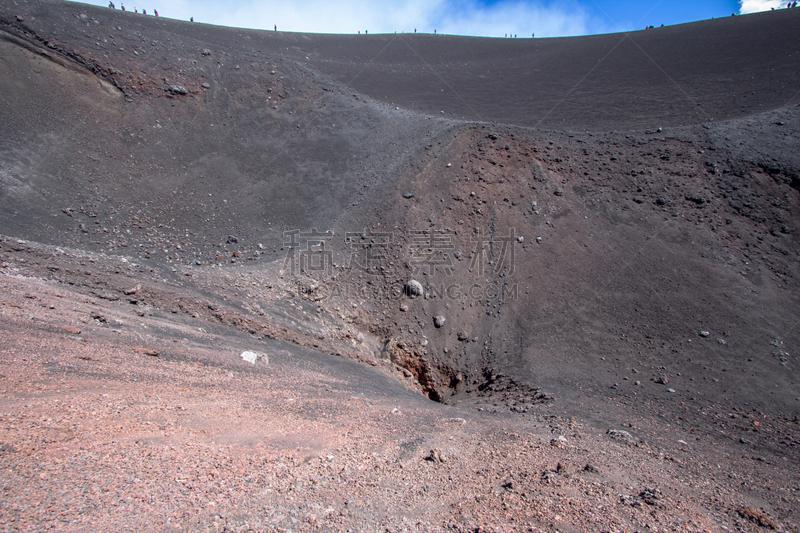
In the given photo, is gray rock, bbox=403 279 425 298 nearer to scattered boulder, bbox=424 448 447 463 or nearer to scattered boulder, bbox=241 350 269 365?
scattered boulder, bbox=241 350 269 365

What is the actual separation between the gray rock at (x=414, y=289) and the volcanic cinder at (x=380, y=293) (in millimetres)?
78

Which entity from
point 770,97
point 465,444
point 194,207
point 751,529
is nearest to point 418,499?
point 465,444

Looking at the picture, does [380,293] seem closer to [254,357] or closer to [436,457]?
[254,357]

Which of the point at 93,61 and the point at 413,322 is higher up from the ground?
the point at 93,61

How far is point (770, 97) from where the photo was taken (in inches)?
631

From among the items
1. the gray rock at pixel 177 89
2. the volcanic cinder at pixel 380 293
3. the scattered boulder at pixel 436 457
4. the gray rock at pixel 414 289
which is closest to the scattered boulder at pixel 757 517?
the volcanic cinder at pixel 380 293

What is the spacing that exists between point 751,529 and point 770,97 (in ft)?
64.1

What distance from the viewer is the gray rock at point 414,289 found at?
412 inches

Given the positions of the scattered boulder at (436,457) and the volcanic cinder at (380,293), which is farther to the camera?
the scattered boulder at (436,457)

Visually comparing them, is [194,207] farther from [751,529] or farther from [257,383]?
[751,529]

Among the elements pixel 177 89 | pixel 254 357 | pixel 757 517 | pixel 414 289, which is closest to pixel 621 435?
pixel 757 517

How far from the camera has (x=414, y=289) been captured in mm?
10469

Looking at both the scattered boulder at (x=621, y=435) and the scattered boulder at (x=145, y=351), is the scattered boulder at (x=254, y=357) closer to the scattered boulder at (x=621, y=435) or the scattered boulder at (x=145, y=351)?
the scattered boulder at (x=145, y=351)

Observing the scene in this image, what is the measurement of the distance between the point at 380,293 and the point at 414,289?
3.08ft
